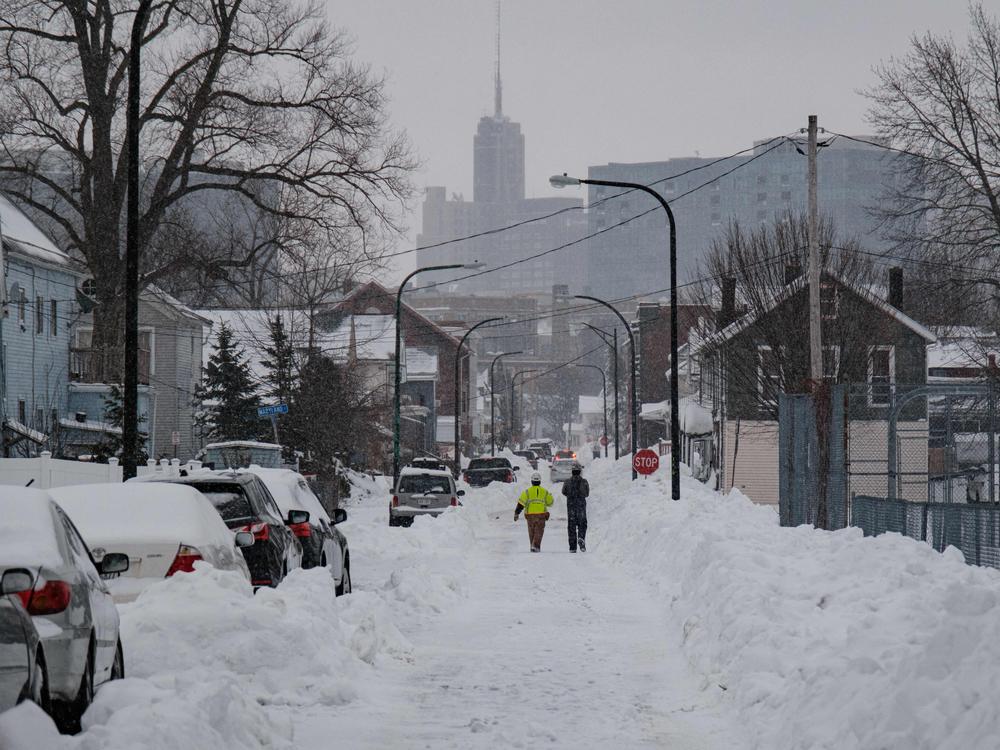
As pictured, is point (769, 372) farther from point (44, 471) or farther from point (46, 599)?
point (46, 599)

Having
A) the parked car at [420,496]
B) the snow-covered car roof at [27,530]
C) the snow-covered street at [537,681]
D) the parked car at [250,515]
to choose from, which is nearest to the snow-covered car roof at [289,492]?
the snow-covered street at [537,681]

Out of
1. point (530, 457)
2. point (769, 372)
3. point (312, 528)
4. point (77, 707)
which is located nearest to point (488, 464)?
point (769, 372)

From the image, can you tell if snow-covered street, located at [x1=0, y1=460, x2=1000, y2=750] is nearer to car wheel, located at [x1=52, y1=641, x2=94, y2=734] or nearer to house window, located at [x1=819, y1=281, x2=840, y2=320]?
car wheel, located at [x1=52, y1=641, x2=94, y2=734]

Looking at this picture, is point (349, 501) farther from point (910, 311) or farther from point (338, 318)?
point (338, 318)

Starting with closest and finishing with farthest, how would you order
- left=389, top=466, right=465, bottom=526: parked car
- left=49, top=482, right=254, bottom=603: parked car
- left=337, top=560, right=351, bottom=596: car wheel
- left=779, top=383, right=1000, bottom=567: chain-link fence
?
left=49, top=482, right=254, bottom=603: parked car, left=337, top=560, right=351, bottom=596: car wheel, left=779, top=383, right=1000, bottom=567: chain-link fence, left=389, top=466, right=465, bottom=526: parked car

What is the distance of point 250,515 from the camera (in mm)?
14781

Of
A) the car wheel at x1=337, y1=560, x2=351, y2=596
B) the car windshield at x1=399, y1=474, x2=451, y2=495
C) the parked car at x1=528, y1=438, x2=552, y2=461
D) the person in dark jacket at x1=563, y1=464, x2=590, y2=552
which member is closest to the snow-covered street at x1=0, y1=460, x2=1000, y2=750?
the car wheel at x1=337, y1=560, x2=351, y2=596

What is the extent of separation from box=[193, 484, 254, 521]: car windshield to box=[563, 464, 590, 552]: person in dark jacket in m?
13.3

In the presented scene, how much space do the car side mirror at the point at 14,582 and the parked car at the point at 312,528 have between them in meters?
9.61

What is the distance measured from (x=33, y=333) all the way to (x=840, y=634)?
38.3 metres

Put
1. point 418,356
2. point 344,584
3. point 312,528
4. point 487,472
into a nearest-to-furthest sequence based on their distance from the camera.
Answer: point 312,528 < point 344,584 < point 487,472 < point 418,356

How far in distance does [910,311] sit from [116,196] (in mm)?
32955

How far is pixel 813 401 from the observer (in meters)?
26.1

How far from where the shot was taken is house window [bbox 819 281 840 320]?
4303cm
